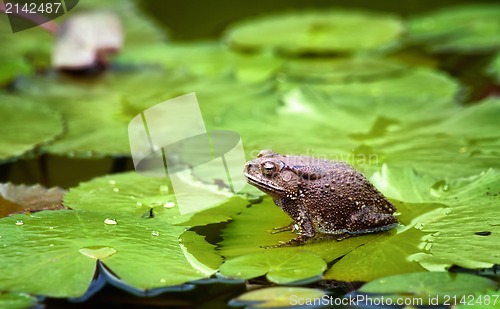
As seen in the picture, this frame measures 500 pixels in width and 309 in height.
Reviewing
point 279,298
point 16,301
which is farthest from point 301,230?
point 16,301

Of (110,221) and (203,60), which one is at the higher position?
(203,60)

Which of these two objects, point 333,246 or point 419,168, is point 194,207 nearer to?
point 333,246

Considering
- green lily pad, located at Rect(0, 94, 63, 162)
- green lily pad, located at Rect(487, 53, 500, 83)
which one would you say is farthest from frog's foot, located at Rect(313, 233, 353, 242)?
green lily pad, located at Rect(487, 53, 500, 83)

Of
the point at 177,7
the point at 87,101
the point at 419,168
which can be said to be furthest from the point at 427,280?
the point at 177,7

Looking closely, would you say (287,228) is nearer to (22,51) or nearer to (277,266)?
(277,266)

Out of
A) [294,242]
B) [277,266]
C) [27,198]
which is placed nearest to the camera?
Result: [277,266]
